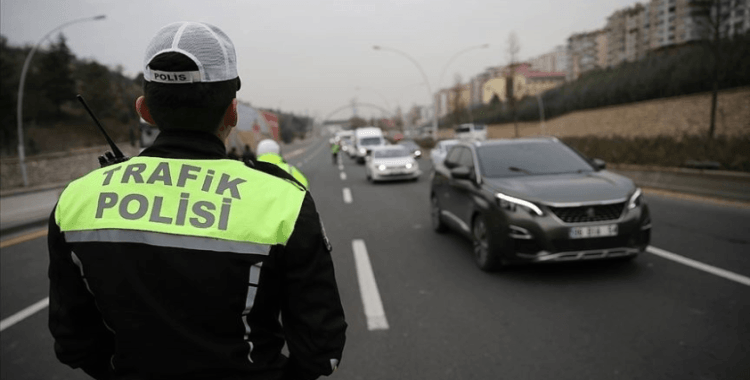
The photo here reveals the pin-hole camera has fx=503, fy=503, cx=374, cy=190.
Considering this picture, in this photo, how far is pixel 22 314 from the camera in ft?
16.5

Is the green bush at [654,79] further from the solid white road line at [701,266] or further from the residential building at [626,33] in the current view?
the residential building at [626,33]

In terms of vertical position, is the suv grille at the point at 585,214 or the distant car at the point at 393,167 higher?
the suv grille at the point at 585,214

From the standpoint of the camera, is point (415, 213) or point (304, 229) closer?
point (304, 229)

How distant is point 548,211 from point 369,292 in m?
2.06

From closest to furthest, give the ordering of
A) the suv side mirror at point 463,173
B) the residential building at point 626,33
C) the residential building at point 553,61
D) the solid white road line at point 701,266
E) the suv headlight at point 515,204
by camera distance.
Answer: the solid white road line at point 701,266, the suv headlight at point 515,204, the suv side mirror at point 463,173, the residential building at point 626,33, the residential building at point 553,61

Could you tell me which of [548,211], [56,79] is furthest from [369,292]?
[56,79]

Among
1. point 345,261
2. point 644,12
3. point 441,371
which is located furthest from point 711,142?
point 644,12

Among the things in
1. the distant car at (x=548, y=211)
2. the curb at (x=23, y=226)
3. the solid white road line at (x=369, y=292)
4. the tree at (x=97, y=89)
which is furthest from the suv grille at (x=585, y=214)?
the tree at (x=97, y=89)

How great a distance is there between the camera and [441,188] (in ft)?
26.2

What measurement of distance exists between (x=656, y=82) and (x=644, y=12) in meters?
102

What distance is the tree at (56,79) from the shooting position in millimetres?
46969

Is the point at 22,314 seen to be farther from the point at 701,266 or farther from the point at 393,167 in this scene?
the point at 393,167

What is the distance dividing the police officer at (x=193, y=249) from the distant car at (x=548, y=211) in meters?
4.26

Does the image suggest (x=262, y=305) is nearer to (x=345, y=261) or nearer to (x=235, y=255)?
(x=235, y=255)
